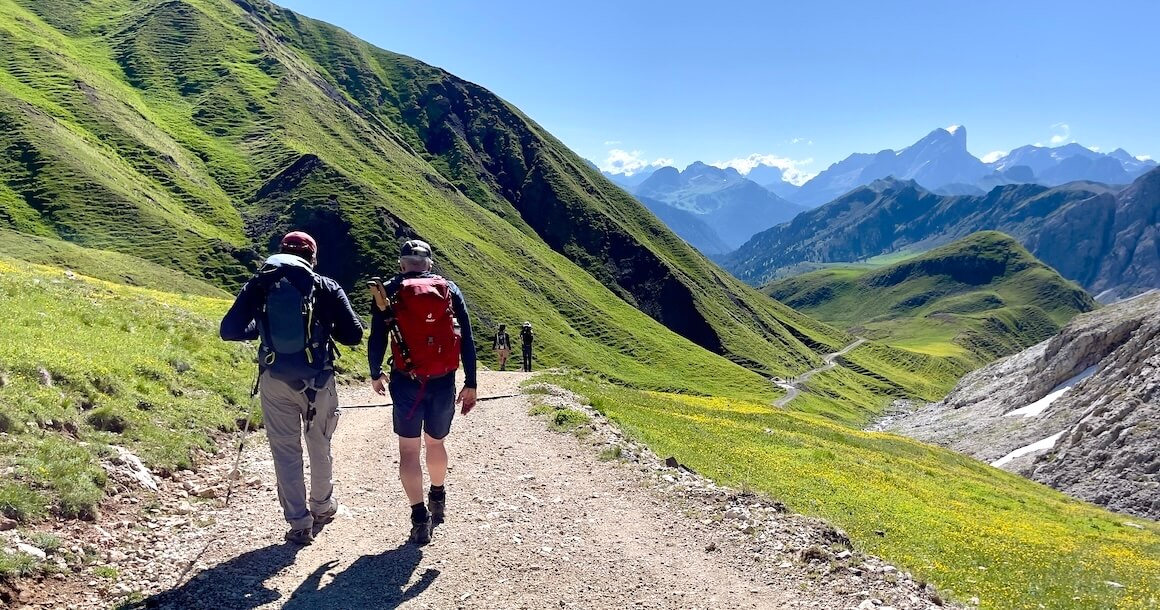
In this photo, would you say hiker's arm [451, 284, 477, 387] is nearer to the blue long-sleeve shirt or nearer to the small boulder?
the blue long-sleeve shirt

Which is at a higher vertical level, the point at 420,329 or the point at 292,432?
the point at 420,329

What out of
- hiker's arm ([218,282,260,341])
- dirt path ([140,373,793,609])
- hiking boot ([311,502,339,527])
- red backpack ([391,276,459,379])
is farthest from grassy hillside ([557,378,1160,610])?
hiker's arm ([218,282,260,341])

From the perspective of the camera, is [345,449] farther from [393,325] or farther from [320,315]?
[393,325]

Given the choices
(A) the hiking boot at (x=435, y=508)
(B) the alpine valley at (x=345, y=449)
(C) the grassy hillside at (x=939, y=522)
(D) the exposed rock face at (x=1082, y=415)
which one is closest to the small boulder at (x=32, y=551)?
(B) the alpine valley at (x=345, y=449)

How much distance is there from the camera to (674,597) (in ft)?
30.8

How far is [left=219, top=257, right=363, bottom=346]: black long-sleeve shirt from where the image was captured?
966 centimetres

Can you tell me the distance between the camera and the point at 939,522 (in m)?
15.7

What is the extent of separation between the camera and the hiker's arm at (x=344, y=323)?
10.0m

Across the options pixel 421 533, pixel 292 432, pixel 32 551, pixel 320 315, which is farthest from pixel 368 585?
pixel 32 551

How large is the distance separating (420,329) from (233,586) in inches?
164

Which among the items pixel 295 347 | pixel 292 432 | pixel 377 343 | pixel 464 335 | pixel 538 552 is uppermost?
pixel 464 335

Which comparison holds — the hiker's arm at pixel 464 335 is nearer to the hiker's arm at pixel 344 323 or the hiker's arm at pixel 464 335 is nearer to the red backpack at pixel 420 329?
the red backpack at pixel 420 329

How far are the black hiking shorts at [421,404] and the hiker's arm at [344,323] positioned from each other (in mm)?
842

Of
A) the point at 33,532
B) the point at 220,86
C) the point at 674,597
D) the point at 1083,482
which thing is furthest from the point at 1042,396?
the point at 220,86
